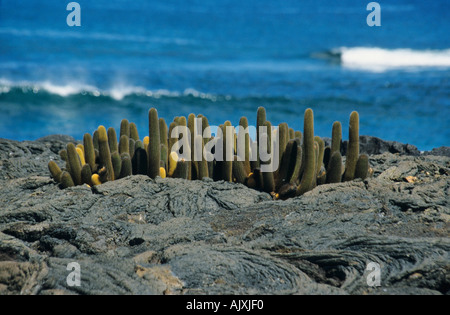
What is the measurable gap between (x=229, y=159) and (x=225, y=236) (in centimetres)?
103

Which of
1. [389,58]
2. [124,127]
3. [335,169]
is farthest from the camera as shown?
[389,58]

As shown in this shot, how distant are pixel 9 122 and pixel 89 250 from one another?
10.9 metres

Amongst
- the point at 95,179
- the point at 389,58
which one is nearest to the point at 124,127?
Answer: the point at 95,179

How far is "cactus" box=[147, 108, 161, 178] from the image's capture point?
479cm

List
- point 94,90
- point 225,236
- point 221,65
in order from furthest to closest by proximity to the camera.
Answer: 1. point 221,65
2. point 94,90
3. point 225,236

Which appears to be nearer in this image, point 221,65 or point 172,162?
point 172,162

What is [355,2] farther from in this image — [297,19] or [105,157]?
[105,157]

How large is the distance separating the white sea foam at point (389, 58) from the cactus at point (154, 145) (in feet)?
53.9

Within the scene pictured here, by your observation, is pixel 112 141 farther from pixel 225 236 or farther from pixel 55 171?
pixel 225 236

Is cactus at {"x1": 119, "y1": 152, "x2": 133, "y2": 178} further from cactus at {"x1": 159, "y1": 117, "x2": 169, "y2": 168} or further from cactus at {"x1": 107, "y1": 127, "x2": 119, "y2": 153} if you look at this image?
cactus at {"x1": 159, "y1": 117, "x2": 169, "y2": 168}

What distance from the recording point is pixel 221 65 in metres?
19.9

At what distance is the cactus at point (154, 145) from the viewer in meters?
4.79

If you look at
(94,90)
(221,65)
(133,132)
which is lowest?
(133,132)

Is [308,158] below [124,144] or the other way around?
below
